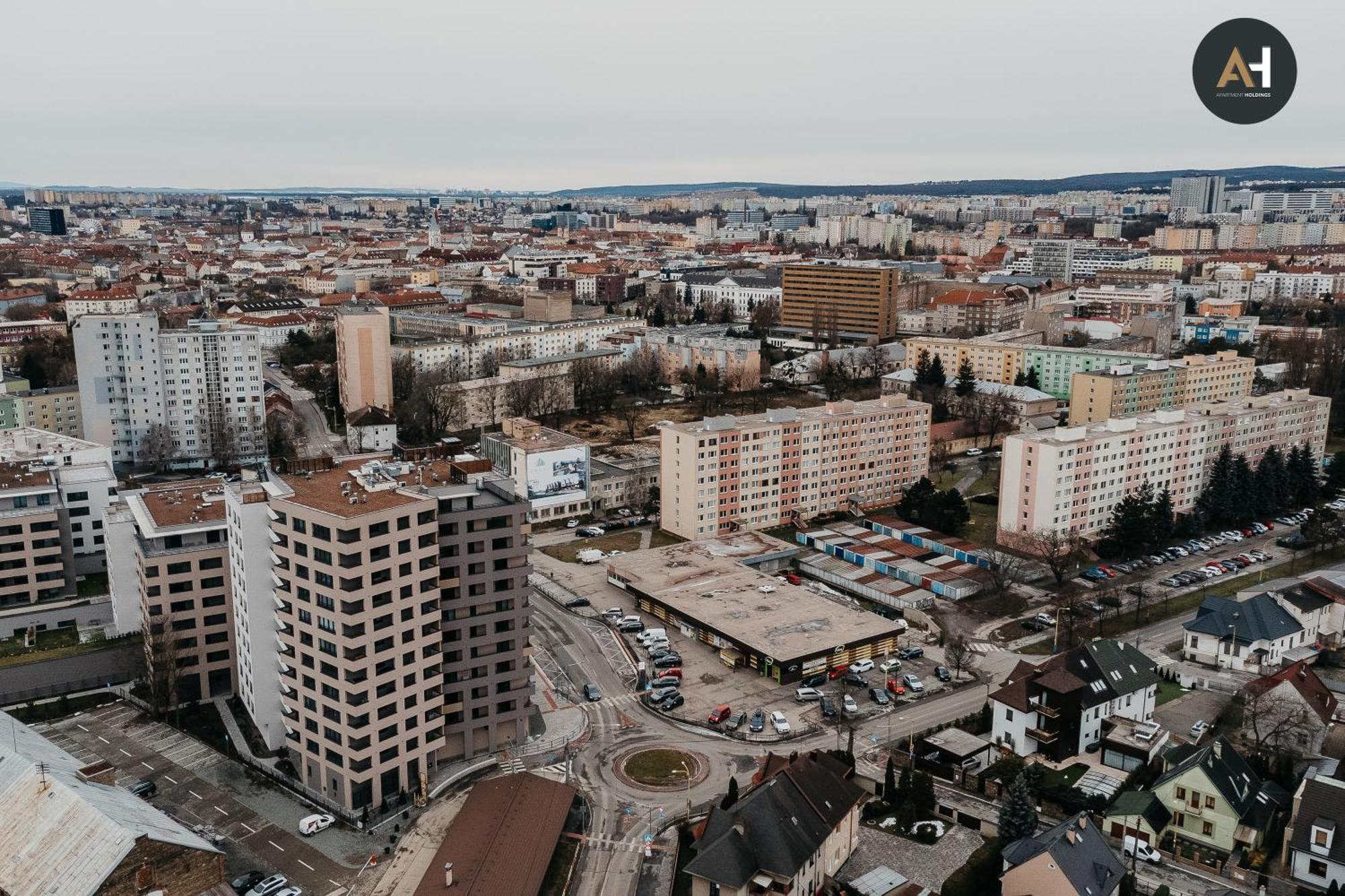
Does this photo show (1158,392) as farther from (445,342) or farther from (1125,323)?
(445,342)

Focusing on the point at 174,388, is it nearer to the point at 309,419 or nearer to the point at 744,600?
the point at 309,419

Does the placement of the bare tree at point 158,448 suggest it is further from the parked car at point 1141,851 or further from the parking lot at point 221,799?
the parked car at point 1141,851

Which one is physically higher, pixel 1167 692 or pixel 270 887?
pixel 1167 692

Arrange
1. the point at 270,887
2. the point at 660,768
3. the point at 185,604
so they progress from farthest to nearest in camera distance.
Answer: the point at 185,604
the point at 660,768
the point at 270,887

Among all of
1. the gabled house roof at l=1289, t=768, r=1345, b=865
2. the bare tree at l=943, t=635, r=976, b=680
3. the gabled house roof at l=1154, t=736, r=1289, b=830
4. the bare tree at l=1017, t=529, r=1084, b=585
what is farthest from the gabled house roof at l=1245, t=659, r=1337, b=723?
the bare tree at l=1017, t=529, r=1084, b=585

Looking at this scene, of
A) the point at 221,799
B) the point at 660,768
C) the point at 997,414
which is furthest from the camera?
the point at 997,414

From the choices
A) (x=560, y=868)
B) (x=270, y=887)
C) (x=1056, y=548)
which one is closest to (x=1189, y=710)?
(x=1056, y=548)

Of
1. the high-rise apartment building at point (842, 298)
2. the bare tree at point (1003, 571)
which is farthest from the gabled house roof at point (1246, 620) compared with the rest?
the high-rise apartment building at point (842, 298)

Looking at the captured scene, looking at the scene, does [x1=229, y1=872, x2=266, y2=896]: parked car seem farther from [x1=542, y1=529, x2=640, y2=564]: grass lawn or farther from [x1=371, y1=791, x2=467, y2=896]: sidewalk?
[x1=542, y1=529, x2=640, y2=564]: grass lawn
